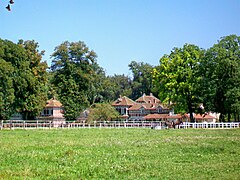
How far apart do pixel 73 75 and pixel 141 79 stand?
5735 cm

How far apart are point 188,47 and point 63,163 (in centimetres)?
5910

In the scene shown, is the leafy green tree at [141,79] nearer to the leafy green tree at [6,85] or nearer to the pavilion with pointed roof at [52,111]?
the pavilion with pointed roof at [52,111]

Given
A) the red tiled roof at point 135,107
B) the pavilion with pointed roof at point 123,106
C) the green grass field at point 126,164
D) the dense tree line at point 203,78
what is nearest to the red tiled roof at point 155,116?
the red tiled roof at point 135,107

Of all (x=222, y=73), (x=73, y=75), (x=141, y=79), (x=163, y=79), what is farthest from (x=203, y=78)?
(x=141, y=79)

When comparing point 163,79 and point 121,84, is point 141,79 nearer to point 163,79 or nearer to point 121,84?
point 121,84

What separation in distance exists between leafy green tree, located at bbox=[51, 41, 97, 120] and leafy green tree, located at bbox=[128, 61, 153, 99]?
167 feet

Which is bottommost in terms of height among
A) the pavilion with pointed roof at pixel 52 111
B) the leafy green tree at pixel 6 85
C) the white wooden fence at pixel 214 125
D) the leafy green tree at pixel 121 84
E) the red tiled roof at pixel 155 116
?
the white wooden fence at pixel 214 125

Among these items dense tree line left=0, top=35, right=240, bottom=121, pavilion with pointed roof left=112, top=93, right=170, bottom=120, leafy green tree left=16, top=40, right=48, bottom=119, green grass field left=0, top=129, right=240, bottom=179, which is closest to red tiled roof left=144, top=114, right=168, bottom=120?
pavilion with pointed roof left=112, top=93, right=170, bottom=120

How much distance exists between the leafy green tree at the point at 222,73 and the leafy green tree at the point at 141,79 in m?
66.5

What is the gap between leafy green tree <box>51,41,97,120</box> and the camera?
277 feet

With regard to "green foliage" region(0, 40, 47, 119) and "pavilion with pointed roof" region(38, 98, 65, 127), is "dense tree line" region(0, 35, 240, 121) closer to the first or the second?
"green foliage" region(0, 40, 47, 119)

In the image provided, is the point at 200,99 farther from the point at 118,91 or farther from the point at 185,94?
the point at 118,91

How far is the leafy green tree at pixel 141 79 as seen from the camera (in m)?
140

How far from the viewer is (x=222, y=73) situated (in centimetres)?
6950
